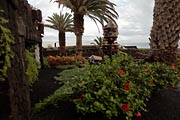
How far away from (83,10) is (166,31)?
14.4m

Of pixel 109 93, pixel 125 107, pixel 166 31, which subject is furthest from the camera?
pixel 166 31

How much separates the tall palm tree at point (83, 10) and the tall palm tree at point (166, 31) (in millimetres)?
13856

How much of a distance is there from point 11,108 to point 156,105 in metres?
3.87

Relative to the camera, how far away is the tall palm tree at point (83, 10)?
23286 millimetres

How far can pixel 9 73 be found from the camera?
398 centimetres

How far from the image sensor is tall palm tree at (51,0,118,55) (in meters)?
23.3

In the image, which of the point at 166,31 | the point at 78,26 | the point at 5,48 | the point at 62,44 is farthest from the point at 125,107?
the point at 62,44

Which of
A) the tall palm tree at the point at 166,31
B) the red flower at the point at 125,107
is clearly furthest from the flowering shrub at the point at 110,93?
the tall palm tree at the point at 166,31

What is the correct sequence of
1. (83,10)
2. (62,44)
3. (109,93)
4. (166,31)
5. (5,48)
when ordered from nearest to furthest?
(5,48)
(109,93)
(166,31)
(83,10)
(62,44)

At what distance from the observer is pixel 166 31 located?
30.6 feet

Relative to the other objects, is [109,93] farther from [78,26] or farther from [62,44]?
[62,44]

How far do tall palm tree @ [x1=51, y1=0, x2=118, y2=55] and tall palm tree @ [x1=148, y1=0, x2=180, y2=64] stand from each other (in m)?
13.9

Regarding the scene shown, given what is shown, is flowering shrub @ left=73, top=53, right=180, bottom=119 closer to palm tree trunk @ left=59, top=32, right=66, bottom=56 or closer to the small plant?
the small plant

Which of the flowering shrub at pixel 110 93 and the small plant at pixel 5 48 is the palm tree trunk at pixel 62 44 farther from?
the small plant at pixel 5 48
